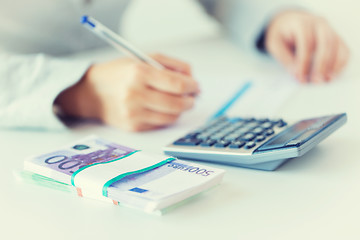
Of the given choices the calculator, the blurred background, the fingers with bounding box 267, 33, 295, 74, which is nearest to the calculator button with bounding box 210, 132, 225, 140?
the calculator

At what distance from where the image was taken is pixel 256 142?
16.0 inches

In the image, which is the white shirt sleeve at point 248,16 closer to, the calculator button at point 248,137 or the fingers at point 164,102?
the fingers at point 164,102

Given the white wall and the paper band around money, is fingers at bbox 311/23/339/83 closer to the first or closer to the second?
the paper band around money

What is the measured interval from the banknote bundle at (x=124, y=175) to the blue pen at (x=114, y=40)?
147mm

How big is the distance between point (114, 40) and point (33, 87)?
0.47ft

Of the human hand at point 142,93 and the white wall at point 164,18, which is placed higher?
the white wall at point 164,18

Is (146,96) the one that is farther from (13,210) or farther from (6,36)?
(6,36)

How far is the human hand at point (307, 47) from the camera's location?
2.38 feet

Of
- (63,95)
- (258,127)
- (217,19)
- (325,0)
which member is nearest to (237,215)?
(258,127)

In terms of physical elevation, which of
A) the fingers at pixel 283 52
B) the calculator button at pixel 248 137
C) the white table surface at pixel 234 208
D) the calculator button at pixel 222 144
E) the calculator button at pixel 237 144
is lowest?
the white table surface at pixel 234 208

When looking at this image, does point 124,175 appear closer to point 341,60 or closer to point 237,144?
point 237,144

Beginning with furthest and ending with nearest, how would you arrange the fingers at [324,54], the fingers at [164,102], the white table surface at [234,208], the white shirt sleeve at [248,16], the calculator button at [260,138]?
the white shirt sleeve at [248,16] < the fingers at [324,54] < the fingers at [164,102] < the calculator button at [260,138] < the white table surface at [234,208]

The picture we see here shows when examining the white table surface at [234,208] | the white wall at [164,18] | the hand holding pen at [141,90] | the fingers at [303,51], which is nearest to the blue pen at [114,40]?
the hand holding pen at [141,90]

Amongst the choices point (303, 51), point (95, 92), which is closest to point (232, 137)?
point (95, 92)
